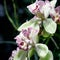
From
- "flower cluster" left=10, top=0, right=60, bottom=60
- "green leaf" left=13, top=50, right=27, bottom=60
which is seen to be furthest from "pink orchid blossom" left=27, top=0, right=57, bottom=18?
"green leaf" left=13, top=50, right=27, bottom=60

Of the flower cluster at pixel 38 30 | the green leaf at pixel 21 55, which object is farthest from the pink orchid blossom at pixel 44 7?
the green leaf at pixel 21 55

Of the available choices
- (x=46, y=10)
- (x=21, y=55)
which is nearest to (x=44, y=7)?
(x=46, y=10)

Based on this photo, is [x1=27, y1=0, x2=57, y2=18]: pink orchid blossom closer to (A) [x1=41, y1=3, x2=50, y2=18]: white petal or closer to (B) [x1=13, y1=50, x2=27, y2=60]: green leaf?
(A) [x1=41, y1=3, x2=50, y2=18]: white petal

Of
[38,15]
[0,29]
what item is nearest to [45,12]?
[38,15]

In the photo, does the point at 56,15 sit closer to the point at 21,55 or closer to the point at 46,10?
the point at 46,10

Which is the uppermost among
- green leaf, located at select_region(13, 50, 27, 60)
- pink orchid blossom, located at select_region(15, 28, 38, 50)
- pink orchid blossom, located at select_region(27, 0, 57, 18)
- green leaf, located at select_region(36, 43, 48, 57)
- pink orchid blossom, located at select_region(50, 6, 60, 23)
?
pink orchid blossom, located at select_region(27, 0, 57, 18)

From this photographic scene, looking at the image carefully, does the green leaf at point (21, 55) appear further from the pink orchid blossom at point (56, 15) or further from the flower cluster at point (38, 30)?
the pink orchid blossom at point (56, 15)

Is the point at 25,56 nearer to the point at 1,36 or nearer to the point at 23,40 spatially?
the point at 23,40
